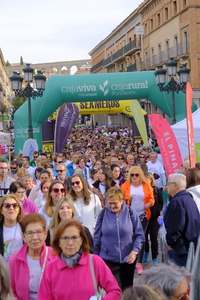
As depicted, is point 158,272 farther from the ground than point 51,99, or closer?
closer

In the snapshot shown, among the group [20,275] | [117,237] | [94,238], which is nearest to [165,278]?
[20,275]

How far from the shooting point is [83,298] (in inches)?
149

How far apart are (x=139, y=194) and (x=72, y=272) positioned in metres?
4.03

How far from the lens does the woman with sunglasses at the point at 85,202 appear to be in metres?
6.52

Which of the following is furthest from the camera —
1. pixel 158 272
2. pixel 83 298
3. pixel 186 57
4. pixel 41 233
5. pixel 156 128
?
pixel 186 57

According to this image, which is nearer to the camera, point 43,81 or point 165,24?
point 43,81

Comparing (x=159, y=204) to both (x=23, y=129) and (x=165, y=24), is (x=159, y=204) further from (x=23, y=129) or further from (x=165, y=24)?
(x=165, y=24)

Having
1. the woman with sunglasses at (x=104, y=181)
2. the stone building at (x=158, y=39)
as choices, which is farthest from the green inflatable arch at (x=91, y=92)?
the stone building at (x=158, y=39)

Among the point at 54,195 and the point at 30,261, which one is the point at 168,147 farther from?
the point at 30,261

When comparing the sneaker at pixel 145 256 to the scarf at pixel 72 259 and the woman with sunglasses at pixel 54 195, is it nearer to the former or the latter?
the woman with sunglasses at pixel 54 195

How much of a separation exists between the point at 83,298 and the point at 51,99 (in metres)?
15.2

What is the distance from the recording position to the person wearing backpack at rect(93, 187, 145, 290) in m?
5.58

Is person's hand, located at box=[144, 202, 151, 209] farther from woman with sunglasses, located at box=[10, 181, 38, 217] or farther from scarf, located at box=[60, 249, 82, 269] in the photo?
scarf, located at box=[60, 249, 82, 269]

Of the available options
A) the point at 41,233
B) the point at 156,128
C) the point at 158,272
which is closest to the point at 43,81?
the point at 156,128
